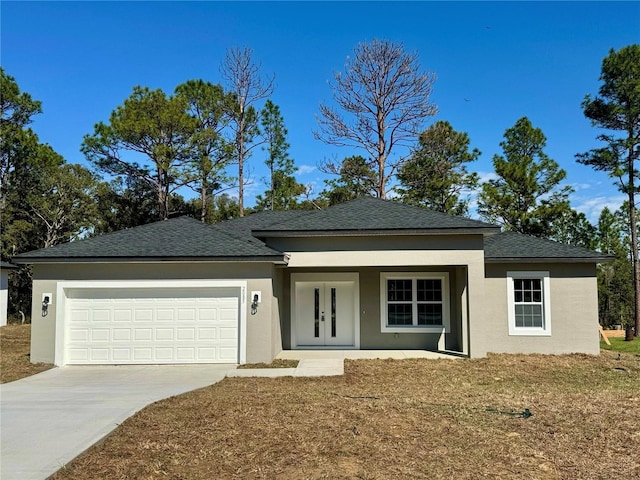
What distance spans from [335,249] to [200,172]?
16.7m

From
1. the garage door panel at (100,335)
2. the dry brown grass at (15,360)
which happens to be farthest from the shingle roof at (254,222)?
the dry brown grass at (15,360)

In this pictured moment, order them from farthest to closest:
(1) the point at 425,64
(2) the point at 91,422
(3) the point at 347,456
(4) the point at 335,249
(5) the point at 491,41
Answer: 1. (1) the point at 425,64
2. (5) the point at 491,41
3. (4) the point at 335,249
4. (2) the point at 91,422
5. (3) the point at 347,456

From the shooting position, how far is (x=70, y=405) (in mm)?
7695

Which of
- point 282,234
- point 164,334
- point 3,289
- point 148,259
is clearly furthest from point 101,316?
point 3,289

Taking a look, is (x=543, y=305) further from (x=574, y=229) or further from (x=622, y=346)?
(x=574, y=229)

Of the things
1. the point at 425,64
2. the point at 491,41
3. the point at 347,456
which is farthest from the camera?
the point at 425,64

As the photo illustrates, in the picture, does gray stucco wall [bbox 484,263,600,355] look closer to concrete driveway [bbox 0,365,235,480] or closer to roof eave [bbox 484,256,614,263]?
roof eave [bbox 484,256,614,263]

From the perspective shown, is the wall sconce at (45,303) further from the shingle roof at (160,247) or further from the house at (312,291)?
the shingle roof at (160,247)

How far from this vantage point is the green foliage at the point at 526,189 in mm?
26156

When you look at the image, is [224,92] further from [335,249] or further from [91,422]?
[91,422]

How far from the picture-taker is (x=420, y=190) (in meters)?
27.9

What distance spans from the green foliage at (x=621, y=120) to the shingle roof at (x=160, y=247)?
19.8m

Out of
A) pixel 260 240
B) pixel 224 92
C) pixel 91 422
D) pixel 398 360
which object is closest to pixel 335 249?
pixel 260 240

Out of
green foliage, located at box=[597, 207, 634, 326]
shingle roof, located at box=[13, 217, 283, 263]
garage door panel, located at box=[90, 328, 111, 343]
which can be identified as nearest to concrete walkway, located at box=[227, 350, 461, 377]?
shingle roof, located at box=[13, 217, 283, 263]
